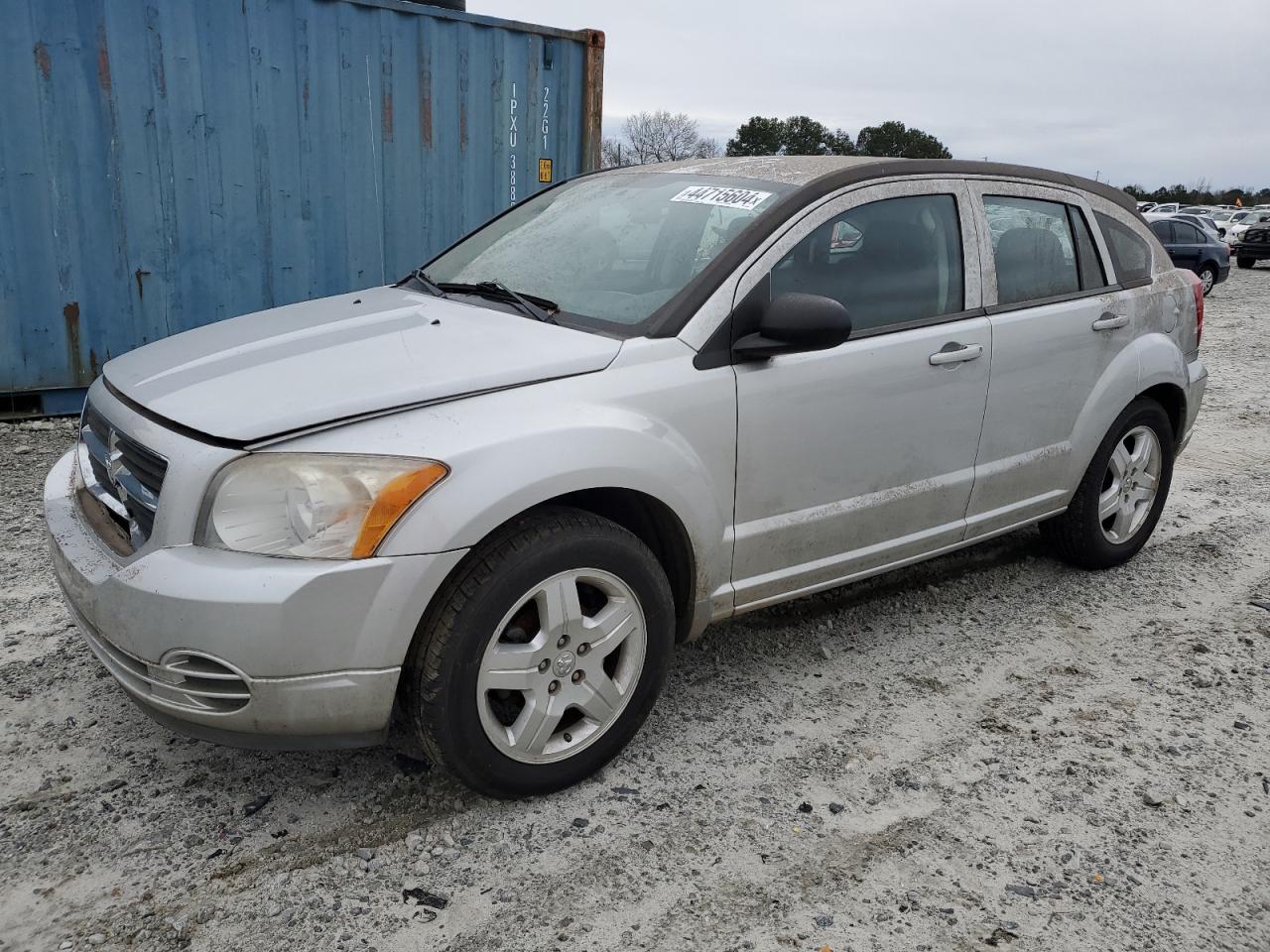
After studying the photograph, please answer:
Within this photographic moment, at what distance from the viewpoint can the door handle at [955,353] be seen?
10.7 feet

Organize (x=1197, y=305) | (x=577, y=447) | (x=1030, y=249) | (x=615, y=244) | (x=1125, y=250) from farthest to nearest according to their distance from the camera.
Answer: (x=1197, y=305)
(x=1125, y=250)
(x=1030, y=249)
(x=615, y=244)
(x=577, y=447)

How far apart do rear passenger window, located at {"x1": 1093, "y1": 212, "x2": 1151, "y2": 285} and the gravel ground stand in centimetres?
147

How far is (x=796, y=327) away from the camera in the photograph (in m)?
2.73

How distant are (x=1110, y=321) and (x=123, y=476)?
3.50 m

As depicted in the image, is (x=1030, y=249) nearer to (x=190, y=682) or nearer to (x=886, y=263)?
(x=886, y=263)

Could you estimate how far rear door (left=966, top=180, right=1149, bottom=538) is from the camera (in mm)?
3551

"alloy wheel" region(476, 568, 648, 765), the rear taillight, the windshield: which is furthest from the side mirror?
the rear taillight

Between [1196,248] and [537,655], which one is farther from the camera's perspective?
[1196,248]

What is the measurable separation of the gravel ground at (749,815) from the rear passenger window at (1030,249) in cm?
130

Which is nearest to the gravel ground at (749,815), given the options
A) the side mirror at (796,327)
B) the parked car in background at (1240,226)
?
the side mirror at (796,327)

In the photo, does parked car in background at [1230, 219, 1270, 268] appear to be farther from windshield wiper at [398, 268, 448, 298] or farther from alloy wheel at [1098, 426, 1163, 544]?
windshield wiper at [398, 268, 448, 298]

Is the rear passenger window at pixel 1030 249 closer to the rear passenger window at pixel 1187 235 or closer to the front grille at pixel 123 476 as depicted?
the front grille at pixel 123 476

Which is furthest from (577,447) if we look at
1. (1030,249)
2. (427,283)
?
(1030,249)

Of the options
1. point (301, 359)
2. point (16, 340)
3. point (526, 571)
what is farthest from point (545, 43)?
point (526, 571)
